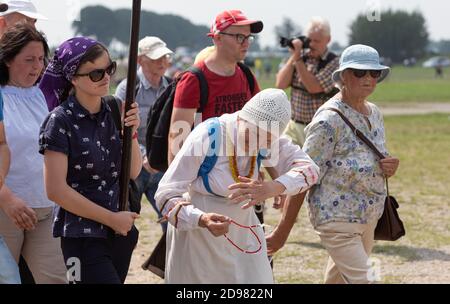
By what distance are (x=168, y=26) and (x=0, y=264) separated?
459ft

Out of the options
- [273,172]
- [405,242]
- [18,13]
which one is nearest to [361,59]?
[273,172]

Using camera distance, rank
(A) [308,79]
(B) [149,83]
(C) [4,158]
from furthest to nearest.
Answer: (A) [308,79], (B) [149,83], (C) [4,158]

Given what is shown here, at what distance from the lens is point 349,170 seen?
5.29m

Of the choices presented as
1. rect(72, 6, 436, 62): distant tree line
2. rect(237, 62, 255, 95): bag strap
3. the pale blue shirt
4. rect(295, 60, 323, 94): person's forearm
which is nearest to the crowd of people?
rect(237, 62, 255, 95): bag strap

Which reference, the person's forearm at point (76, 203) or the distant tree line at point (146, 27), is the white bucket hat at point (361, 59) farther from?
the distant tree line at point (146, 27)

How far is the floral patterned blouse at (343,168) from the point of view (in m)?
5.29

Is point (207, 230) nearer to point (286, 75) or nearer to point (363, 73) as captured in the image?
point (363, 73)

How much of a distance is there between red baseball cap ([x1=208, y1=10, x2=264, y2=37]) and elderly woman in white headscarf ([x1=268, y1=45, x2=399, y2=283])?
25.8 inches

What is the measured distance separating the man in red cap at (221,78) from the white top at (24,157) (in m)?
1.09

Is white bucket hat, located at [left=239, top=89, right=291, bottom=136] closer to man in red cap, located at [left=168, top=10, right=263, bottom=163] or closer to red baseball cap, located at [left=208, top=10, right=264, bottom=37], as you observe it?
man in red cap, located at [left=168, top=10, right=263, bottom=163]

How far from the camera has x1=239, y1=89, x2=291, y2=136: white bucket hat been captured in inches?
162

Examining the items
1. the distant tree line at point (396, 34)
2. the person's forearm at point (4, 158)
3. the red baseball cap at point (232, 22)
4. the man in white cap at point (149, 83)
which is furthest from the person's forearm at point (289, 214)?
the distant tree line at point (396, 34)

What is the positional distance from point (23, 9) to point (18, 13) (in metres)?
0.04
